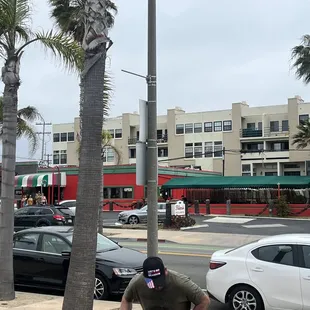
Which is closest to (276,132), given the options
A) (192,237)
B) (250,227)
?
(250,227)

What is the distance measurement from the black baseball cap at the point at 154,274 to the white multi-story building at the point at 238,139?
6716 centimetres

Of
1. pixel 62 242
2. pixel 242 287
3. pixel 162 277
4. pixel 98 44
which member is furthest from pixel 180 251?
pixel 162 277

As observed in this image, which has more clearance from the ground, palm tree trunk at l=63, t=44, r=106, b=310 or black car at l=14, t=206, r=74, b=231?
palm tree trunk at l=63, t=44, r=106, b=310

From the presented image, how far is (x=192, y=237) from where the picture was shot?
2353 cm

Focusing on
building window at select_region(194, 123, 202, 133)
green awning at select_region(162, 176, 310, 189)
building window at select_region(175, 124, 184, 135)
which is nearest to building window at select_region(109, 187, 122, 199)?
green awning at select_region(162, 176, 310, 189)

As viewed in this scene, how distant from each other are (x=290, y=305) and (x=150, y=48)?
4.74 meters

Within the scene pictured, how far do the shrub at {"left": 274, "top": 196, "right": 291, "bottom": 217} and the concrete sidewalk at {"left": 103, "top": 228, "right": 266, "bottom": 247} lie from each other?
12350 millimetres

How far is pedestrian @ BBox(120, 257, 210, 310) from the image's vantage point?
159 inches

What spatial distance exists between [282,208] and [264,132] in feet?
126

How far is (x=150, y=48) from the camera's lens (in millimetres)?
8680

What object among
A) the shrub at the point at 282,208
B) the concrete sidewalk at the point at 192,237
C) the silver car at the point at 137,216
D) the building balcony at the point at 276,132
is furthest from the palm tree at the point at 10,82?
the building balcony at the point at 276,132

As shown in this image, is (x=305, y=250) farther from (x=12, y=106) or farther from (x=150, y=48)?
(x=12, y=106)

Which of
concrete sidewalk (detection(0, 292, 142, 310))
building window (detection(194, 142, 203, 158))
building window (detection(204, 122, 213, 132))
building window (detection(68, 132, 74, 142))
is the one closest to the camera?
concrete sidewalk (detection(0, 292, 142, 310))

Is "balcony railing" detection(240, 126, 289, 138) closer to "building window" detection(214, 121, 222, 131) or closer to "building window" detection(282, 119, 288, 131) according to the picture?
"building window" detection(282, 119, 288, 131)
